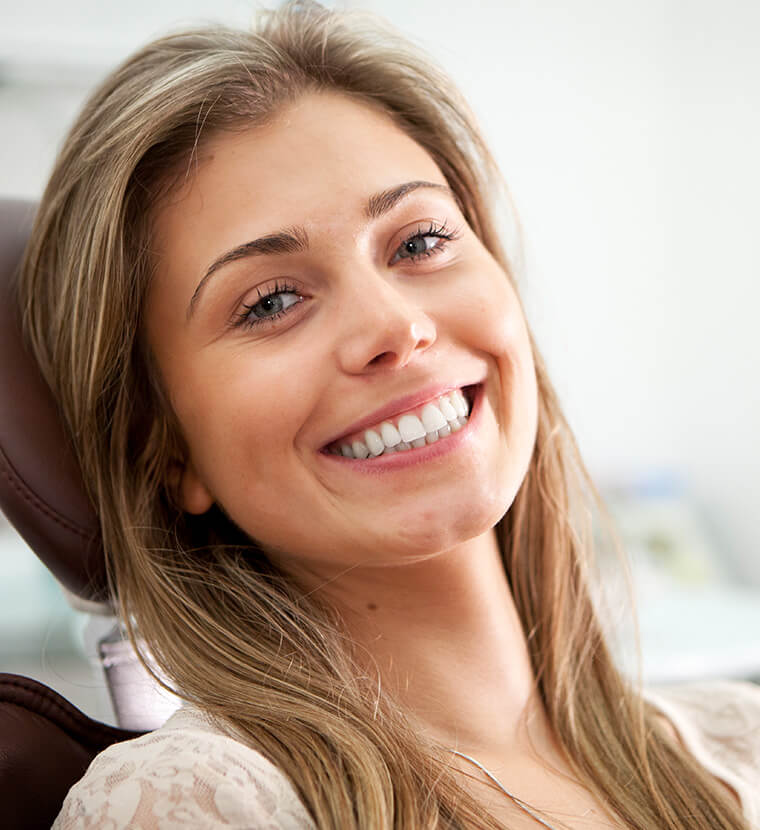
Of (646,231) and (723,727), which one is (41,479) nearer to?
(723,727)

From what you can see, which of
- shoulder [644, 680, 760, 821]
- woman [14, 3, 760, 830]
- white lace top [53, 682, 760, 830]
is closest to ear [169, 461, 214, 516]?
woman [14, 3, 760, 830]

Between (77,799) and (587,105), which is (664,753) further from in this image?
(587,105)

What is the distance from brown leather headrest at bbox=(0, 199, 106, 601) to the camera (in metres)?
1.04

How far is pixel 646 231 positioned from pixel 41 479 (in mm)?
2503

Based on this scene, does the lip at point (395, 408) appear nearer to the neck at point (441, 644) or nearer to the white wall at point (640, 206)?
the neck at point (441, 644)

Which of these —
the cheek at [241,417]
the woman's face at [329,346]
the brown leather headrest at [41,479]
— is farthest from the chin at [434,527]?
the brown leather headrest at [41,479]

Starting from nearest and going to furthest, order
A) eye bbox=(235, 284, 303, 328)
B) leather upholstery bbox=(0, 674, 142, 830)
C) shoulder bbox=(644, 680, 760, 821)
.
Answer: leather upholstery bbox=(0, 674, 142, 830) < eye bbox=(235, 284, 303, 328) < shoulder bbox=(644, 680, 760, 821)

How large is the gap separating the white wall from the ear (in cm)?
187

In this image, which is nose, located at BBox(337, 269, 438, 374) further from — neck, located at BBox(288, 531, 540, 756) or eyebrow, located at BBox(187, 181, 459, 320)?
neck, located at BBox(288, 531, 540, 756)

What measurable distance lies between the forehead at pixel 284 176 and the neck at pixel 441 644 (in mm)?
395

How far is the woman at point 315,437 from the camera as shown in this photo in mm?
967

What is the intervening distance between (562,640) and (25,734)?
651 millimetres

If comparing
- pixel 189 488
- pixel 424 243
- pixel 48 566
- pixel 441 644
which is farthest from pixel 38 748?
pixel 424 243

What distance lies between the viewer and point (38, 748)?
0.95 m
